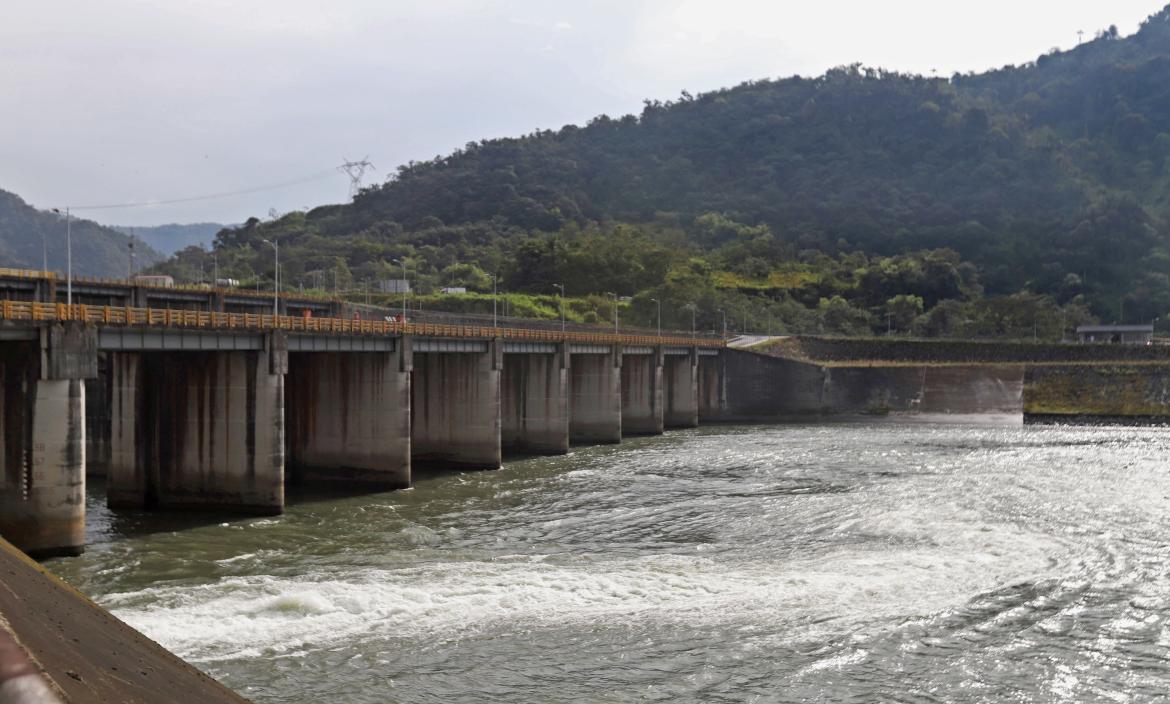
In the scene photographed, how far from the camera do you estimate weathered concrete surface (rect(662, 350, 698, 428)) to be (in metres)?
102

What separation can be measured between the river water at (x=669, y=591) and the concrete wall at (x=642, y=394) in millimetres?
36254

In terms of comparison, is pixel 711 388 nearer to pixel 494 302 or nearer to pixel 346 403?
pixel 494 302

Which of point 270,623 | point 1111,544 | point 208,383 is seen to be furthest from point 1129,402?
point 270,623

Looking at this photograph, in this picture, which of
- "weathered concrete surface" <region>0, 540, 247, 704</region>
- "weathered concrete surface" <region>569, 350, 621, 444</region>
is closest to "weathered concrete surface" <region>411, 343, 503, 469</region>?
"weathered concrete surface" <region>569, 350, 621, 444</region>

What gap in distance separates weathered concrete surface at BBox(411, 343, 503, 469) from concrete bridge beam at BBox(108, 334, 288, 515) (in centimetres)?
2008

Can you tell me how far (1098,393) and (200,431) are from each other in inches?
3723

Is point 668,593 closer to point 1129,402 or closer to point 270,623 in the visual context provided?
point 270,623

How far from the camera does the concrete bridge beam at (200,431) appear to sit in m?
46.3

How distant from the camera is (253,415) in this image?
152 ft

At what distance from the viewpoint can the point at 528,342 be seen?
73812 millimetres

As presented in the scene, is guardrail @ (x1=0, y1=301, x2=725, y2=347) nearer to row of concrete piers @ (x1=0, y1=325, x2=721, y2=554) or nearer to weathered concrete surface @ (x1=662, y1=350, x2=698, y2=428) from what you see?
row of concrete piers @ (x1=0, y1=325, x2=721, y2=554)

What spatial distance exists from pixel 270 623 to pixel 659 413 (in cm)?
6746

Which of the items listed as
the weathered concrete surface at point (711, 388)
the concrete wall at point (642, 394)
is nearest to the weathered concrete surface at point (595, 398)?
the concrete wall at point (642, 394)

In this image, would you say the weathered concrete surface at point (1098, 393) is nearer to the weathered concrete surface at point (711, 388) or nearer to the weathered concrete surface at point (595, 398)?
the weathered concrete surface at point (711, 388)
